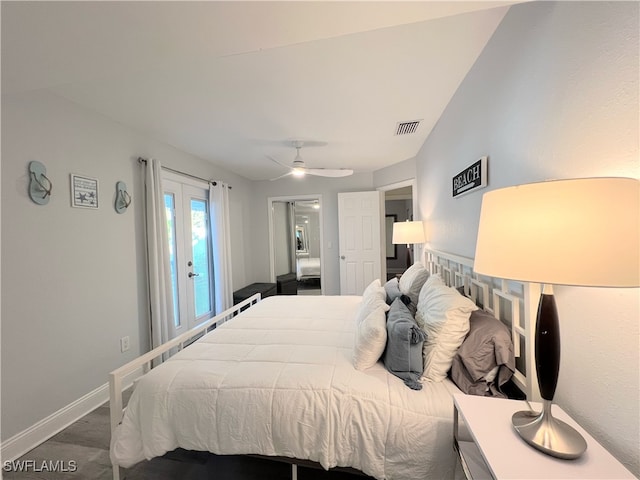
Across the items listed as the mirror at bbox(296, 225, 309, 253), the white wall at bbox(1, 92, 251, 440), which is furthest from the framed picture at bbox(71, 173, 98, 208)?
the mirror at bbox(296, 225, 309, 253)

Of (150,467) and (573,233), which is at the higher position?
(573,233)

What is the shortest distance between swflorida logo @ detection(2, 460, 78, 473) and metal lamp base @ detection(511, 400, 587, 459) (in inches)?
97.4

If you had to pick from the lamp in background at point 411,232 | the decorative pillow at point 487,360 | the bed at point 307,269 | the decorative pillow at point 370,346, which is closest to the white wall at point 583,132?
→ the decorative pillow at point 487,360

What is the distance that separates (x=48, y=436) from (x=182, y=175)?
8.92ft

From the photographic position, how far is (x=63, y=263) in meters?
2.07

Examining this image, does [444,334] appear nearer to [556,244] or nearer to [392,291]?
[556,244]

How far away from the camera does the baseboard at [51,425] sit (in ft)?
5.61

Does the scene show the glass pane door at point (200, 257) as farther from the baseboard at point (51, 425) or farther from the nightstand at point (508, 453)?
the nightstand at point (508, 453)

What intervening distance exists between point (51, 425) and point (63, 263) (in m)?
1.18

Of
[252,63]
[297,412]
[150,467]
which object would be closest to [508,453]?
[297,412]

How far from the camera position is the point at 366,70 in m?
1.82

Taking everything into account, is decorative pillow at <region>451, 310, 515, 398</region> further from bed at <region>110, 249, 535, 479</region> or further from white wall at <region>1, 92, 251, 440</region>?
white wall at <region>1, 92, 251, 440</region>

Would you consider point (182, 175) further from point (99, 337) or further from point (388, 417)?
point (388, 417)

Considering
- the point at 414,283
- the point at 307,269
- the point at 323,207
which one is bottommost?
the point at 307,269
